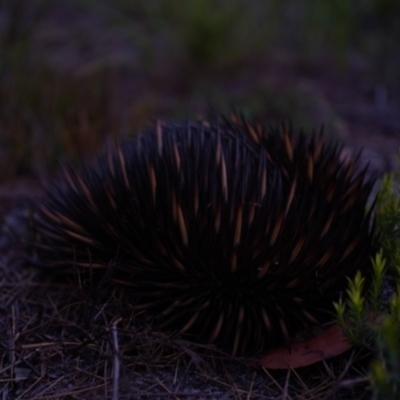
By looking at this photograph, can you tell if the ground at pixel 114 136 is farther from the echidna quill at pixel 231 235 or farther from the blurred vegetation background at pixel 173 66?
the echidna quill at pixel 231 235

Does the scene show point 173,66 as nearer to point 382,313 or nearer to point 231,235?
point 231,235

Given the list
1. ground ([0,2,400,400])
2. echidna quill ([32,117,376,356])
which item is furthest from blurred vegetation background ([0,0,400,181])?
echidna quill ([32,117,376,356])

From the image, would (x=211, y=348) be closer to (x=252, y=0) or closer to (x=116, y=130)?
(x=116, y=130)

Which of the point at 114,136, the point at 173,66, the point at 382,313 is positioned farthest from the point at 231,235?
the point at 173,66

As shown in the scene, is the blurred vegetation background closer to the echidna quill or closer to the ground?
the ground

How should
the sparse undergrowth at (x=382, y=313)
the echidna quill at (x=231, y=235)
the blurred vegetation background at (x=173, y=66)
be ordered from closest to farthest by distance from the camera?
the sparse undergrowth at (x=382, y=313) → the echidna quill at (x=231, y=235) → the blurred vegetation background at (x=173, y=66)

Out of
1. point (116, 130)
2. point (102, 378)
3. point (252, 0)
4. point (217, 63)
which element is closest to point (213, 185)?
point (102, 378)

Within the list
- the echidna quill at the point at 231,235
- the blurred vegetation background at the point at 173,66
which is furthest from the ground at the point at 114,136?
the echidna quill at the point at 231,235
